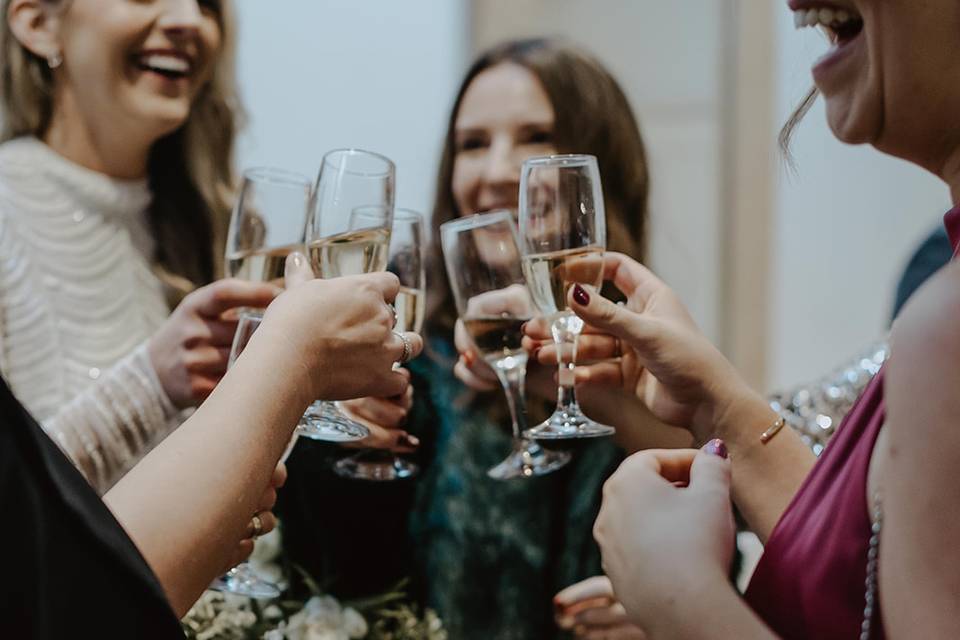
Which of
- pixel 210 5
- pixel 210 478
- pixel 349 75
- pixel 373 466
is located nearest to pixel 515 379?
pixel 373 466

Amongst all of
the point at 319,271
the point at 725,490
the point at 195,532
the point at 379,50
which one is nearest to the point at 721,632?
the point at 725,490

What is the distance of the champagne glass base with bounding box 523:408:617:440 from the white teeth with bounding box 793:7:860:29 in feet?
1.35

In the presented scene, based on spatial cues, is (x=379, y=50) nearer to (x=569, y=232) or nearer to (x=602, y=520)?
(x=569, y=232)

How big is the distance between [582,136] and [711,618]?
48.7 inches

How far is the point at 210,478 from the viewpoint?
30.9 inches

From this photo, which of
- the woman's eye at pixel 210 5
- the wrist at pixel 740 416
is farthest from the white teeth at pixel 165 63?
the wrist at pixel 740 416

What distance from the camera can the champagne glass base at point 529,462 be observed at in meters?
1.23

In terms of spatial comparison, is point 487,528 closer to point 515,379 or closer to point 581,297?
point 515,379

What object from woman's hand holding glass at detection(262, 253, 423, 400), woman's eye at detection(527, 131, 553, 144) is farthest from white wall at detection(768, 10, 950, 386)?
woman's hand holding glass at detection(262, 253, 423, 400)

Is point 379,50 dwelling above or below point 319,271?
above

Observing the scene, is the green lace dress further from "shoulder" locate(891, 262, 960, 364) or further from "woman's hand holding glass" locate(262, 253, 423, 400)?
"shoulder" locate(891, 262, 960, 364)

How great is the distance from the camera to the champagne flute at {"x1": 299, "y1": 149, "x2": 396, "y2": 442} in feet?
3.42

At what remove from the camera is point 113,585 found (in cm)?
70

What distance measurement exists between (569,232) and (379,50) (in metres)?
2.09
